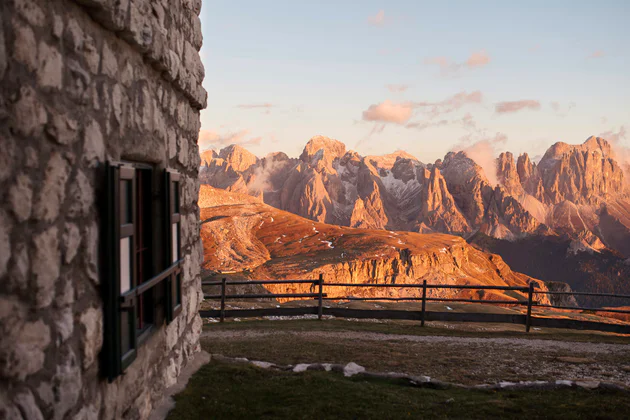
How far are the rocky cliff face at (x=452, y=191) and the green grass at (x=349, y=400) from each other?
145711mm

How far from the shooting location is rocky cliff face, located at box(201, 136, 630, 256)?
157125mm

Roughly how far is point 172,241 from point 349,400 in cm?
249

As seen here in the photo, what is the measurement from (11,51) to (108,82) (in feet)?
3.46

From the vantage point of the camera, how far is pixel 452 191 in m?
167

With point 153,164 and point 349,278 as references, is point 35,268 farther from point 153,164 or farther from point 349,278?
point 349,278

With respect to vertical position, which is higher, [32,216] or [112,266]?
[32,216]

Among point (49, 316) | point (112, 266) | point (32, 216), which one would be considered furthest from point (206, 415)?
point (32, 216)

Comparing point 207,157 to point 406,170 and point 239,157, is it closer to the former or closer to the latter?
point 239,157

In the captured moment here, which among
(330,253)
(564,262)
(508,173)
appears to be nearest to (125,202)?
(330,253)

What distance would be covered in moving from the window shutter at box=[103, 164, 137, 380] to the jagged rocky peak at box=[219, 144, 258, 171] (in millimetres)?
179553

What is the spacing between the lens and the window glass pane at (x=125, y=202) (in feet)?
10.6

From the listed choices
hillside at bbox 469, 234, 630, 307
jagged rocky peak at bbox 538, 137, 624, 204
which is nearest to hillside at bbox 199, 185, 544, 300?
hillside at bbox 469, 234, 630, 307

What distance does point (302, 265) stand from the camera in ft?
203

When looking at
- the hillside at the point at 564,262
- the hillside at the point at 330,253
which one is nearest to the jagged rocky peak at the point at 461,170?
the hillside at the point at 564,262
